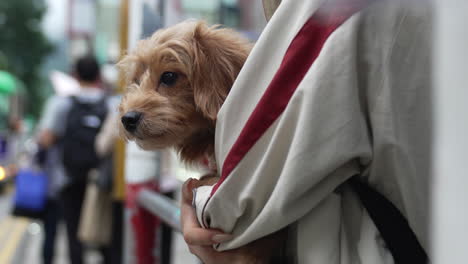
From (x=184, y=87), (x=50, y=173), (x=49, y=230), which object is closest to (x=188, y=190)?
(x=184, y=87)

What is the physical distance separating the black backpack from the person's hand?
112 inches

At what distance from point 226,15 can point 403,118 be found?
1910 millimetres

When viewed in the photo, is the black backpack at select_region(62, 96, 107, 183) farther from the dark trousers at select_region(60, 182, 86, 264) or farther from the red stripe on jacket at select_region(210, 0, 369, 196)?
the red stripe on jacket at select_region(210, 0, 369, 196)

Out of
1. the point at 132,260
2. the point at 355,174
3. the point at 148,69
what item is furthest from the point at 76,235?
the point at 355,174

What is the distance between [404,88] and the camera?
0.78 metres

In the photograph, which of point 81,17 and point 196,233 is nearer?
A: point 196,233

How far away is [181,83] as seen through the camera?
1.19 metres

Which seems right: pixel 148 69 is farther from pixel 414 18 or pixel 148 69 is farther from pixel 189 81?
pixel 414 18

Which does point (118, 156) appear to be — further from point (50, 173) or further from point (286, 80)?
point (286, 80)

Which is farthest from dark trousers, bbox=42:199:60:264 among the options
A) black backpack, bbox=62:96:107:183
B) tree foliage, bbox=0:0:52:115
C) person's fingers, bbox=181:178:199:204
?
tree foliage, bbox=0:0:52:115

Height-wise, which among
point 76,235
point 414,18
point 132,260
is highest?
point 414,18

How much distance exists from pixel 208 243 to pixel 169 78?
445 mm

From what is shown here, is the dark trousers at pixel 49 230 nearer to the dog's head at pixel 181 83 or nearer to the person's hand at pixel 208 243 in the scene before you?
the dog's head at pixel 181 83

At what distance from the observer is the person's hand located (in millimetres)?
944
